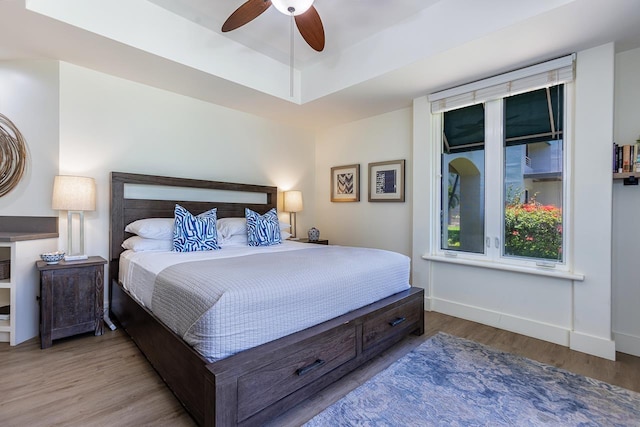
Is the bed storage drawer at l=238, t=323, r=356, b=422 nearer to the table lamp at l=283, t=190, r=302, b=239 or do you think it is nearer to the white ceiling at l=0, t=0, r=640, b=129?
the white ceiling at l=0, t=0, r=640, b=129

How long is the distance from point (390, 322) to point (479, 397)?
0.69 metres

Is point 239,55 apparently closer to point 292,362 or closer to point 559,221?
point 292,362

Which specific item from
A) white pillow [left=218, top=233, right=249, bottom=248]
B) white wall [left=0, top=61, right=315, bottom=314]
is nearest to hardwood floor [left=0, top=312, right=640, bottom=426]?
white wall [left=0, top=61, right=315, bottom=314]

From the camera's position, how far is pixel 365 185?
4.35m

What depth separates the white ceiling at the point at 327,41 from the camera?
2.14 m

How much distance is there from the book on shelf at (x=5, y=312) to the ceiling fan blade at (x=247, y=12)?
2.95 metres

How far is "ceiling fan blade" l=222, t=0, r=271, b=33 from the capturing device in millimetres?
2035

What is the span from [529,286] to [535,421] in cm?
149

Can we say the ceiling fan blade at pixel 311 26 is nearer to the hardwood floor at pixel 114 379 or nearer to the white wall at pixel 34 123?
the white wall at pixel 34 123

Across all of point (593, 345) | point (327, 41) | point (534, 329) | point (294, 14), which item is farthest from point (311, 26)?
point (593, 345)

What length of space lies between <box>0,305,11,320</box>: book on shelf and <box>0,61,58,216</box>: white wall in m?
0.82

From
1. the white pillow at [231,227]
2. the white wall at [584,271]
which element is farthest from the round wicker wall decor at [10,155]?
the white wall at [584,271]

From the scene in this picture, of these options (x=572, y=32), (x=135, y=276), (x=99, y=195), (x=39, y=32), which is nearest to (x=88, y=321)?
(x=135, y=276)

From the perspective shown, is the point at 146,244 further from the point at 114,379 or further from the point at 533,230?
the point at 533,230
